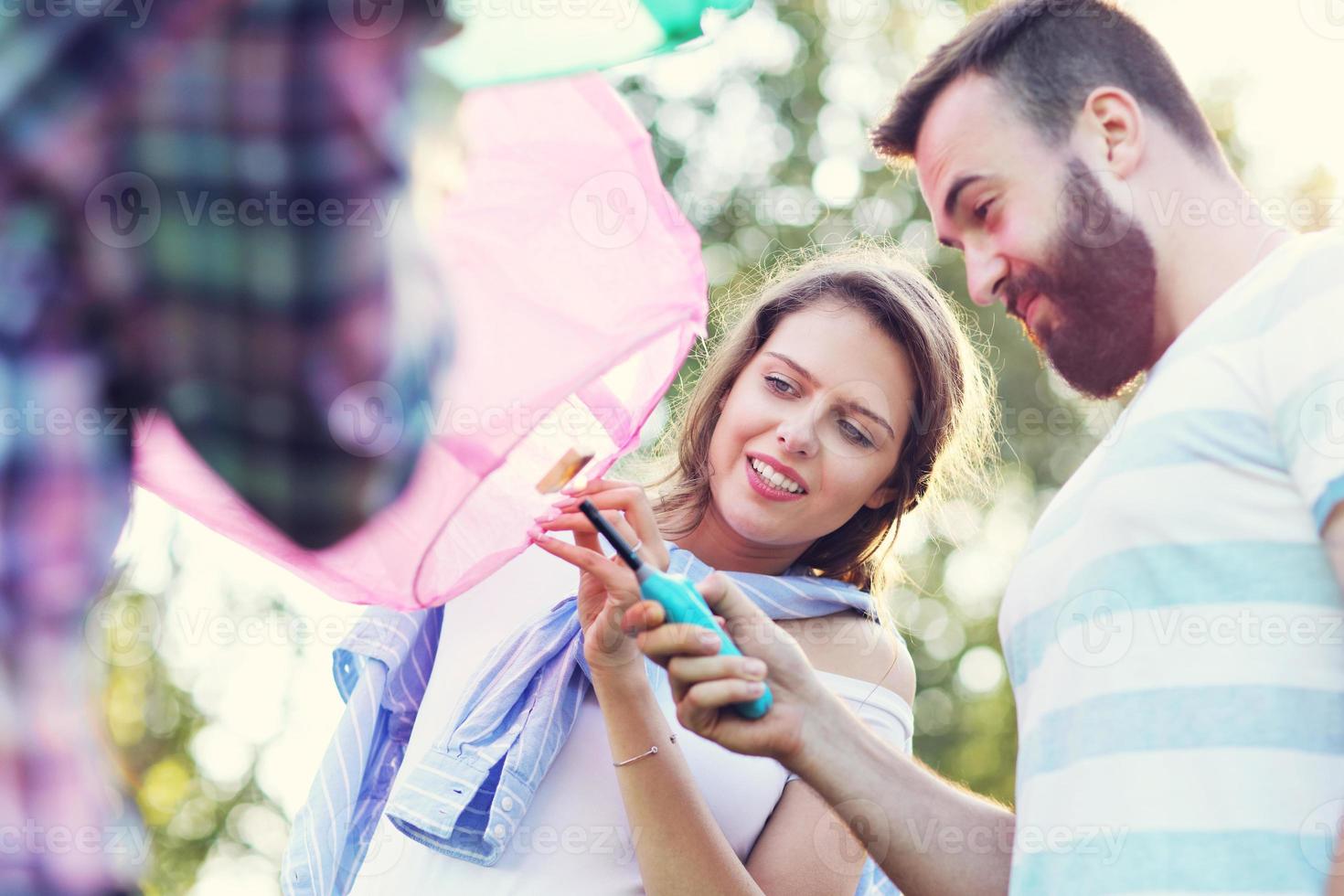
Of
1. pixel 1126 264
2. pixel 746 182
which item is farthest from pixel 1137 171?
pixel 746 182

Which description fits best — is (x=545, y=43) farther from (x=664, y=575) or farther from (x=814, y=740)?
(x=814, y=740)

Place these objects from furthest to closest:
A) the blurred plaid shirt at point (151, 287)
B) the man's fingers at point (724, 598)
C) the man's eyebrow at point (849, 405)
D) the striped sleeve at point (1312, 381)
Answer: the man's eyebrow at point (849, 405) < the man's fingers at point (724, 598) < the striped sleeve at point (1312, 381) < the blurred plaid shirt at point (151, 287)

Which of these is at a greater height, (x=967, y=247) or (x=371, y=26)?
(x=371, y=26)

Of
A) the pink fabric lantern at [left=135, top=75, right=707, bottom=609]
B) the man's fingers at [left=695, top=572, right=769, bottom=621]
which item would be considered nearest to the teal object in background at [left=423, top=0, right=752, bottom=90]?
the pink fabric lantern at [left=135, top=75, right=707, bottom=609]

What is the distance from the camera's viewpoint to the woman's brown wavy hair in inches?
91.1

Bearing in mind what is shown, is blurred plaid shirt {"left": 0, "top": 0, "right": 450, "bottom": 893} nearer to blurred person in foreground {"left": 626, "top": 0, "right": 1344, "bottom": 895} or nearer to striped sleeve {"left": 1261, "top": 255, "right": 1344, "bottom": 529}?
blurred person in foreground {"left": 626, "top": 0, "right": 1344, "bottom": 895}

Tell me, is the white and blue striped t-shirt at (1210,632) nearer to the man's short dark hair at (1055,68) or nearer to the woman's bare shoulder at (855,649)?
the man's short dark hair at (1055,68)

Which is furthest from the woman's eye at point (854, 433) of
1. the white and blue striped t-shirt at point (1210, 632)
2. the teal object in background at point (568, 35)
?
the teal object in background at point (568, 35)

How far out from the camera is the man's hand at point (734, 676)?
145 centimetres

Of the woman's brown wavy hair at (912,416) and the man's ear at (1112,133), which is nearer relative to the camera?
the man's ear at (1112,133)

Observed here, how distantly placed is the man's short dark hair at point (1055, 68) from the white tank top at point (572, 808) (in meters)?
0.90

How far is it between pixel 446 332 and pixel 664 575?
1.91ft

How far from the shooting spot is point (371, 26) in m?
0.90

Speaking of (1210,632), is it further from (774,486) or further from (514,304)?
(774,486)
